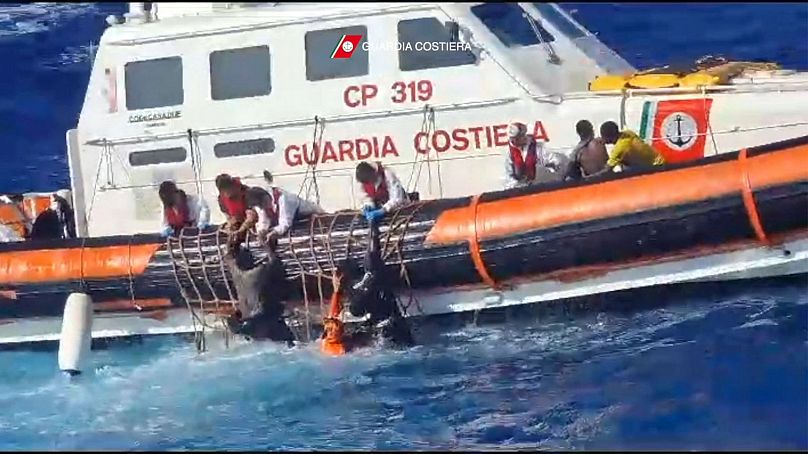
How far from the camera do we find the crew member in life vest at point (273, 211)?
9906mm

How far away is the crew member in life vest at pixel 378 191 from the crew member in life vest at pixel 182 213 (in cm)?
124

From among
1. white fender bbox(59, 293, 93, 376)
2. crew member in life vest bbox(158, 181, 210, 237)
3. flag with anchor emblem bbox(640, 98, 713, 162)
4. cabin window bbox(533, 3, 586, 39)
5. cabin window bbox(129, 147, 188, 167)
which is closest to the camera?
flag with anchor emblem bbox(640, 98, 713, 162)

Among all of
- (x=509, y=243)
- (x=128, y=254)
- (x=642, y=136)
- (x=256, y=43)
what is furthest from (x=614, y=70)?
(x=128, y=254)

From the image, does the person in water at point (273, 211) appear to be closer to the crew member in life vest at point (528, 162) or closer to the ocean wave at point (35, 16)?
the crew member in life vest at point (528, 162)

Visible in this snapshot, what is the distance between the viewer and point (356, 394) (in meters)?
9.55

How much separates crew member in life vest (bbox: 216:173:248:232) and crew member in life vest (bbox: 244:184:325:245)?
5 centimetres

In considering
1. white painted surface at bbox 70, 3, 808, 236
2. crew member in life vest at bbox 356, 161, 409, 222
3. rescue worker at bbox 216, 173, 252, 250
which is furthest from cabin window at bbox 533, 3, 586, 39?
rescue worker at bbox 216, 173, 252, 250

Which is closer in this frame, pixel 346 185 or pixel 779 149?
pixel 779 149

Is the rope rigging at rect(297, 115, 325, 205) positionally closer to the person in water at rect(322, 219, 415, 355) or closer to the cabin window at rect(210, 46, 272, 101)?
the cabin window at rect(210, 46, 272, 101)

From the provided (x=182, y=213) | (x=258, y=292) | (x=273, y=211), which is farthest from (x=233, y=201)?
(x=258, y=292)

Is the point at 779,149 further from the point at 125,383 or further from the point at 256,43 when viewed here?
the point at 125,383

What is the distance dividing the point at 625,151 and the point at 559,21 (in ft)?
5.48

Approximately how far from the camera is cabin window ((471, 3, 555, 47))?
33.6ft

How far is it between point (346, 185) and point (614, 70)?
87.3 inches
